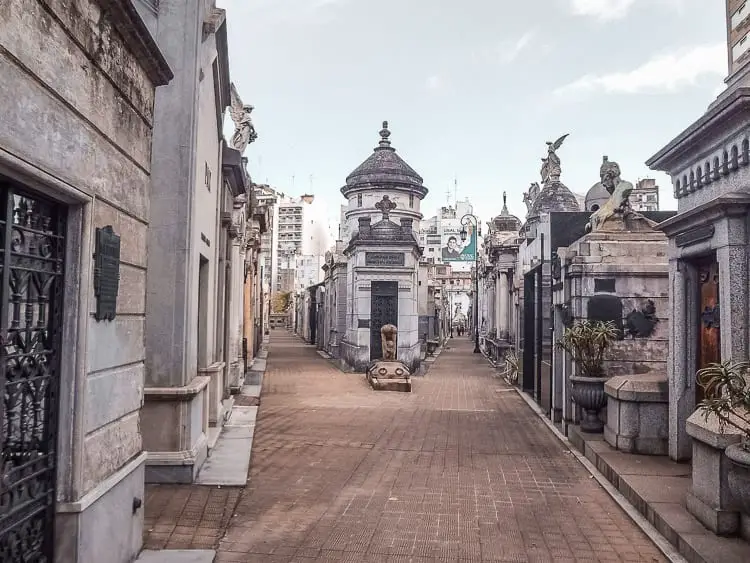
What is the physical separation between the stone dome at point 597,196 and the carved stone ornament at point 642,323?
5441 millimetres

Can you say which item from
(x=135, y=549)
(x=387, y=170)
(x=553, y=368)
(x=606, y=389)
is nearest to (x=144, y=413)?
(x=135, y=549)

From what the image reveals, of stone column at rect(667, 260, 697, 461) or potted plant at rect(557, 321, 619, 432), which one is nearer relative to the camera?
stone column at rect(667, 260, 697, 461)

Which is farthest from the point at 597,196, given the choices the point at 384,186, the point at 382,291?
the point at 384,186

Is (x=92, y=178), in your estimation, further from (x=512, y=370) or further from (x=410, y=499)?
(x=512, y=370)

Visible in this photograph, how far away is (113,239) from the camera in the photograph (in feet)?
13.3

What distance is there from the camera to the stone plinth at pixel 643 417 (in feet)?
25.7

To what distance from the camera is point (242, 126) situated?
14.2 metres

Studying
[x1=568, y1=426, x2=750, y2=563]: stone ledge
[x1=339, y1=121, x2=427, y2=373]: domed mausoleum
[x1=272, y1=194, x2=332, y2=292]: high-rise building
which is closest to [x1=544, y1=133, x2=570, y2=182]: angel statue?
[x1=339, y1=121, x2=427, y2=373]: domed mausoleum

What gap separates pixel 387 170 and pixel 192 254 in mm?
20412

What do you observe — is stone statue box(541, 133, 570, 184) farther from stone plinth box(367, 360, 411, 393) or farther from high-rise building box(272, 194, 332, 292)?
high-rise building box(272, 194, 332, 292)

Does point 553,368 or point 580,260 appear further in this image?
point 553,368

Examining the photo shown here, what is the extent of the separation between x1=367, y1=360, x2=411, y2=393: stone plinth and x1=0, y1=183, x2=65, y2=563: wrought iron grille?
12444 millimetres

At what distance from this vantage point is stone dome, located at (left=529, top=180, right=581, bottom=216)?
17.2 m

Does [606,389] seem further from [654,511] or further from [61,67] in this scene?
[61,67]
